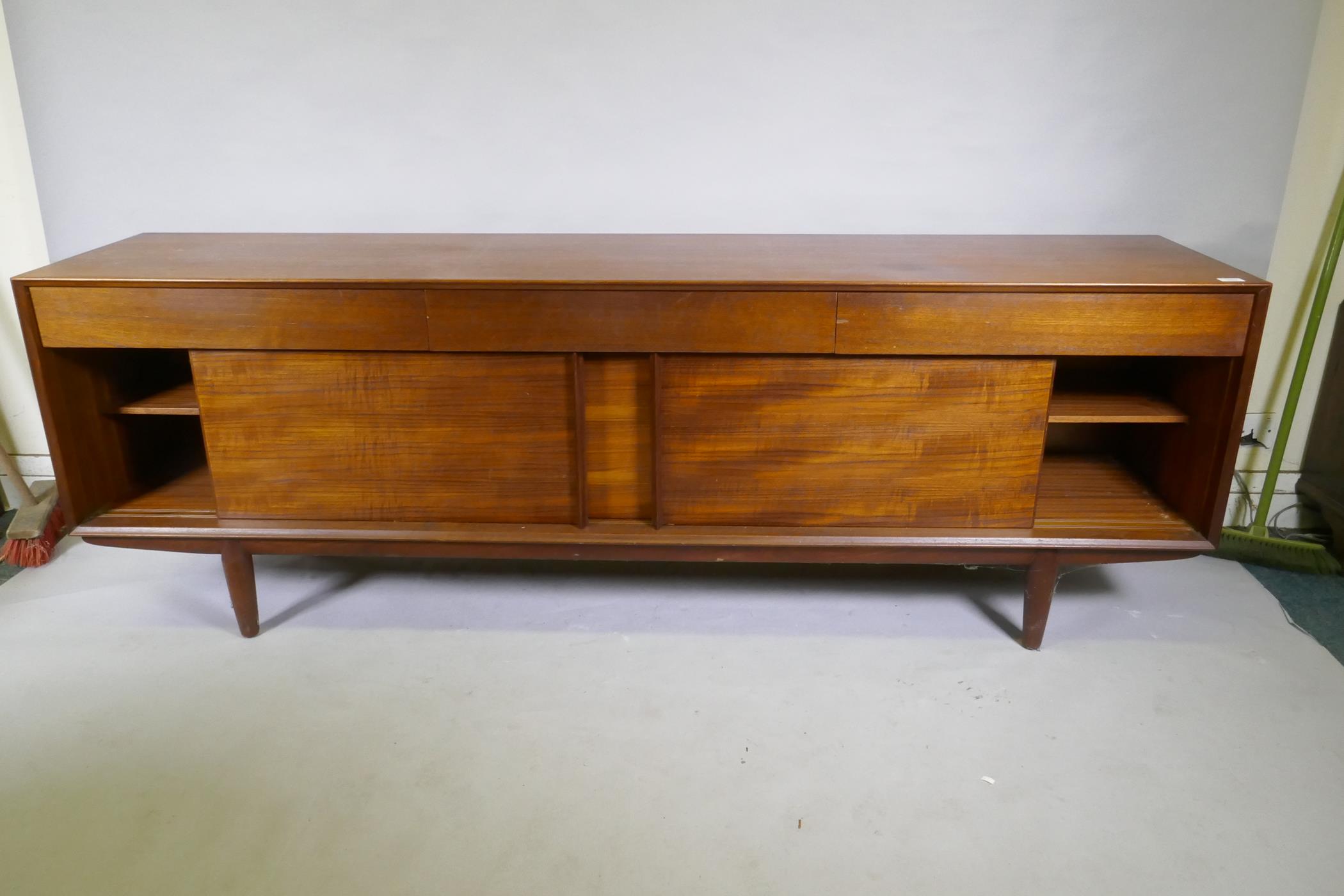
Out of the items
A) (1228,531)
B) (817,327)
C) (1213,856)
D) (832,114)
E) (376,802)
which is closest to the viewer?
(1213,856)

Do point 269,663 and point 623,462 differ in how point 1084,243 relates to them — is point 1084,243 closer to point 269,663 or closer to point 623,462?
point 623,462

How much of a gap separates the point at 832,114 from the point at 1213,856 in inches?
68.8

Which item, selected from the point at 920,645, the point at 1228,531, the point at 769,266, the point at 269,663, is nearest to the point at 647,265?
the point at 769,266

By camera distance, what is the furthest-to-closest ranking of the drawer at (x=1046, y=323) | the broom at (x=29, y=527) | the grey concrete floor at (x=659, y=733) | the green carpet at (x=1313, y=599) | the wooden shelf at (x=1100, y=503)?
the broom at (x=29, y=527)
the green carpet at (x=1313, y=599)
the wooden shelf at (x=1100, y=503)
the drawer at (x=1046, y=323)
the grey concrete floor at (x=659, y=733)

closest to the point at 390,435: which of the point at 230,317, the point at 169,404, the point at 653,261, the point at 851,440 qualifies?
the point at 230,317

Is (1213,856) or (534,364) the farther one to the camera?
(534,364)

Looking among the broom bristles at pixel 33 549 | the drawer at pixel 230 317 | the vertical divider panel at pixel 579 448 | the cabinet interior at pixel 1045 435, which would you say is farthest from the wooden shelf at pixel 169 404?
the vertical divider panel at pixel 579 448

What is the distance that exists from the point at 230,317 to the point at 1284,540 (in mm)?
2648

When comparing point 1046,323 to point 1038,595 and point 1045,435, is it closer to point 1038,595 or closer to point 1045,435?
point 1045,435

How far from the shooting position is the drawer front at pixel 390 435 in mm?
1954

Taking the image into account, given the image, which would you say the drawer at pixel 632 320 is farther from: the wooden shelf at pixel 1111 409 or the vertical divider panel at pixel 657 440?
the wooden shelf at pixel 1111 409

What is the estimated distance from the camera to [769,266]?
1956 mm

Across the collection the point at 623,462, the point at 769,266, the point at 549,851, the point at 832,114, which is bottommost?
the point at 549,851

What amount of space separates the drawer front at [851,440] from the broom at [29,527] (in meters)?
1.72
